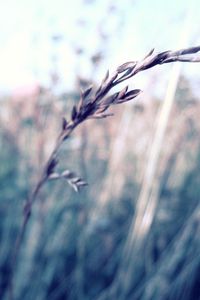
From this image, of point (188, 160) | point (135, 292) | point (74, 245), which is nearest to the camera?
point (135, 292)

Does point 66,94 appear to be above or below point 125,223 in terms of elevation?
above

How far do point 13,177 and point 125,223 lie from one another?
61cm

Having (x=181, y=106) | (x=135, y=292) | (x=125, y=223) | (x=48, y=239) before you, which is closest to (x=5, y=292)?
(x=48, y=239)

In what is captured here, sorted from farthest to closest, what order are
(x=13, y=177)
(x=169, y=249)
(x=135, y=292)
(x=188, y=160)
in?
(x=13, y=177), (x=188, y=160), (x=169, y=249), (x=135, y=292)

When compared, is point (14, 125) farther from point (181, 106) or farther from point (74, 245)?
point (181, 106)

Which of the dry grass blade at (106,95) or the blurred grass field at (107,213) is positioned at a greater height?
the dry grass blade at (106,95)

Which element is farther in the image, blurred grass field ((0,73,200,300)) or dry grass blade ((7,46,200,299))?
blurred grass field ((0,73,200,300))

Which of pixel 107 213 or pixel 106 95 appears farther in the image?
pixel 107 213

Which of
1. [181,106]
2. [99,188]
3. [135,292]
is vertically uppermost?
[181,106]

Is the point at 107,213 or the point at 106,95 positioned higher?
the point at 106,95

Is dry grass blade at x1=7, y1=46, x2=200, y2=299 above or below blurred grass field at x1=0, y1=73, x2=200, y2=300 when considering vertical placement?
above

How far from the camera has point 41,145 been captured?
3.77ft

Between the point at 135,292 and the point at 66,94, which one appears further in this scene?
the point at 66,94

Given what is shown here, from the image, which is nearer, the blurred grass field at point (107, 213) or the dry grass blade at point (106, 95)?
the dry grass blade at point (106, 95)
